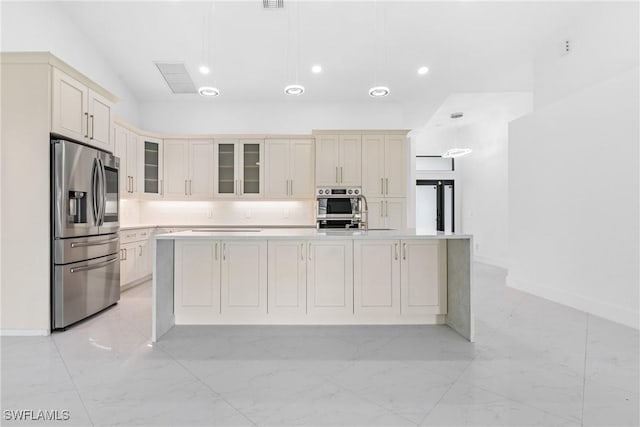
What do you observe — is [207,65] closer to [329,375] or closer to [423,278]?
[423,278]

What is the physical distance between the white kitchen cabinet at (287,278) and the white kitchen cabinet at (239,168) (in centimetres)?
280

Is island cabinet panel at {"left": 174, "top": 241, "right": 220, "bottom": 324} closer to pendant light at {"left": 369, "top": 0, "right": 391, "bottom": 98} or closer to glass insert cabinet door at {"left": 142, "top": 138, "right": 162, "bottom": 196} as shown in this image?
pendant light at {"left": 369, "top": 0, "right": 391, "bottom": 98}

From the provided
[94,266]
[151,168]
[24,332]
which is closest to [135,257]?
[94,266]

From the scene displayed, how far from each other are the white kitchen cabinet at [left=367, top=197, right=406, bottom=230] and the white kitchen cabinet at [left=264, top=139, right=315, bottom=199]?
1.08 metres

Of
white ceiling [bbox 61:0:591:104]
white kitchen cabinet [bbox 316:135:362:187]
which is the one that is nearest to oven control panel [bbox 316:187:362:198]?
white kitchen cabinet [bbox 316:135:362:187]

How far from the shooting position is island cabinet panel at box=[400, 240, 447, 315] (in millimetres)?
3076

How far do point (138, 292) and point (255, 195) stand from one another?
2.30m

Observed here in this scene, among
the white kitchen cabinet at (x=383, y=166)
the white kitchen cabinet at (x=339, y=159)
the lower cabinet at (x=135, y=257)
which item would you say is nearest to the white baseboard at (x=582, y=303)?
the white kitchen cabinet at (x=383, y=166)

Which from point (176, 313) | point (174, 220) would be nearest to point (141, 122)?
point (174, 220)

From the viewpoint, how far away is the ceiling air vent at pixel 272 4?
11.4 ft

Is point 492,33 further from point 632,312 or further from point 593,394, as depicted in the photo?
point 593,394

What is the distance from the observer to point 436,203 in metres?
8.38

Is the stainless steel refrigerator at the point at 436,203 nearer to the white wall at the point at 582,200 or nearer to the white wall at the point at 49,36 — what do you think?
the white wall at the point at 582,200

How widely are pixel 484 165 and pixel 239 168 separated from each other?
5317 mm
